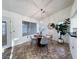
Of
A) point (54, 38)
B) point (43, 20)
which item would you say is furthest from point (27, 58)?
point (43, 20)

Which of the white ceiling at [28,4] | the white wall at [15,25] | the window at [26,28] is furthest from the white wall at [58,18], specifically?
the white wall at [15,25]

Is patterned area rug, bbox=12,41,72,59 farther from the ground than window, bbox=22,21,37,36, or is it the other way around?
window, bbox=22,21,37,36

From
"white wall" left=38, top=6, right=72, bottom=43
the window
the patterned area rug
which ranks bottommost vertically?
the patterned area rug

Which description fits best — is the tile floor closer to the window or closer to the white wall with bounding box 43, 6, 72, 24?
the window

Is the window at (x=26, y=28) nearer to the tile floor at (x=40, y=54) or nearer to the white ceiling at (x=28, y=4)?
the white ceiling at (x=28, y=4)

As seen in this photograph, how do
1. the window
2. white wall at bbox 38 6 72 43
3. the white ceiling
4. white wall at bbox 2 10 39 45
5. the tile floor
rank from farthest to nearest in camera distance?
white wall at bbox 38 6 72 43 < the window < white wall at bbox 2 10 39 45 < the white ceiling < the tile floor

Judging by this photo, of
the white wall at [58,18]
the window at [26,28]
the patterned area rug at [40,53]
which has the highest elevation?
the white wall at [58,18]

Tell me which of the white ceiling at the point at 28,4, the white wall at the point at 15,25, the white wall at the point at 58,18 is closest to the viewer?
the white ceiling at the point at 28,4

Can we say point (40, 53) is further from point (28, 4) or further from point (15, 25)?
point (28, 4)

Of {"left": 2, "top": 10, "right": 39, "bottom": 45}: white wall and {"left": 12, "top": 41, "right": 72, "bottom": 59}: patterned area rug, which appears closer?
{"left": 12, "top": 41, "right": 72, "bottom": 59}: patterned area rug

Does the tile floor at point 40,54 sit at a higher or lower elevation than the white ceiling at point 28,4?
lower

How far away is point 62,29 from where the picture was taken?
7629 mm

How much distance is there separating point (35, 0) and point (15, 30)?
101 inches

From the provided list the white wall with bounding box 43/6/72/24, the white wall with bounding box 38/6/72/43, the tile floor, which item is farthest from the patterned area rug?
the white wall with bounding box 43/6/72/24
